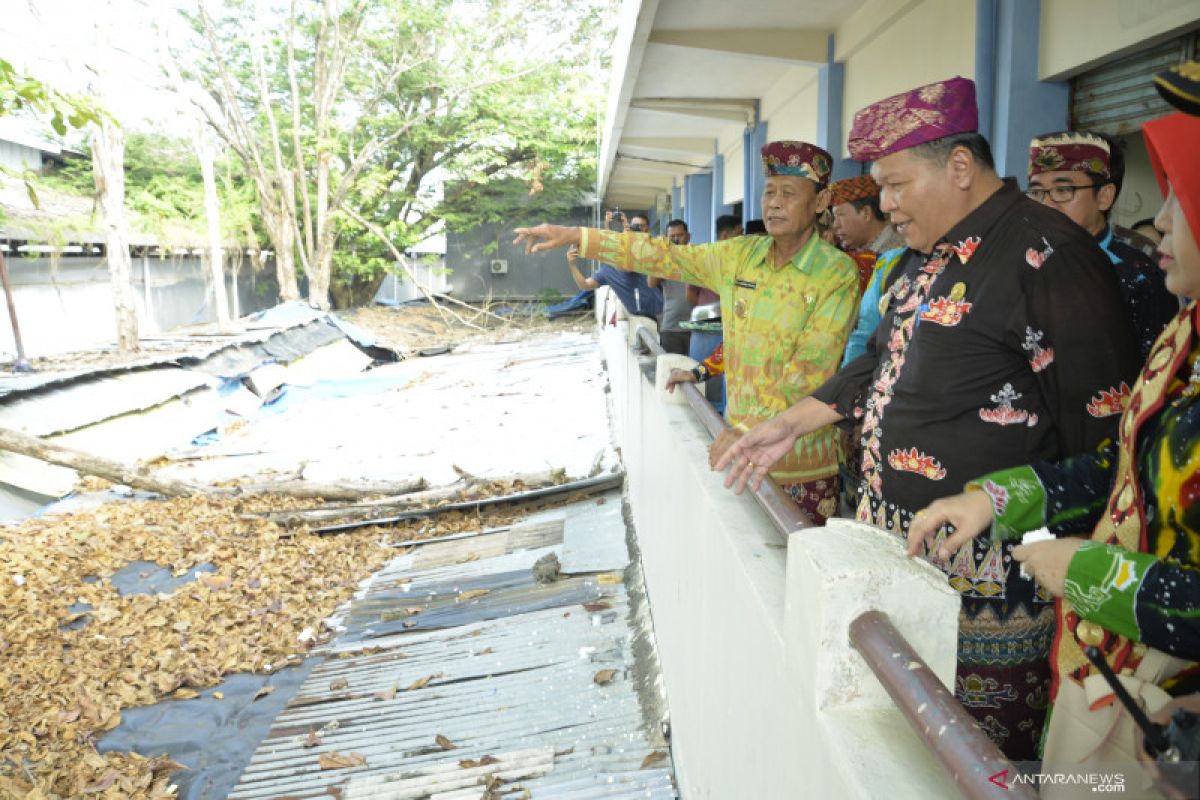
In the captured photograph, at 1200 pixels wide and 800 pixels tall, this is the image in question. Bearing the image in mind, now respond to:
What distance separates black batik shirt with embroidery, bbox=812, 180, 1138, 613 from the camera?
177 cm

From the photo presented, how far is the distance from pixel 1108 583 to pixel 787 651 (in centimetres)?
57

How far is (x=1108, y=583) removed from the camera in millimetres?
1202

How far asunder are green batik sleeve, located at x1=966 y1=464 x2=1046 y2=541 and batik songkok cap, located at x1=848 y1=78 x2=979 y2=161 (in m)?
0.80

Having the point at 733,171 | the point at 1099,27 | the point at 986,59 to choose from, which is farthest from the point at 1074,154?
→ the point at 733,171

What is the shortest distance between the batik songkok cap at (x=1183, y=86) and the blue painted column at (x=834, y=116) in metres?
5.77

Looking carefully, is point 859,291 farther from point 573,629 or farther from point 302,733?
point 302,733

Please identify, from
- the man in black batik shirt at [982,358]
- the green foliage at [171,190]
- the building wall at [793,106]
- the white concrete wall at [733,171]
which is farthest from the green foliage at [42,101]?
the green foliage at [171,190]

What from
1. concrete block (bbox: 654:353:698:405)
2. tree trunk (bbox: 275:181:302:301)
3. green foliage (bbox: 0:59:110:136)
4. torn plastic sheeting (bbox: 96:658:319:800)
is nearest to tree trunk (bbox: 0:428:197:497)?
torn plastic sheeting (bbox: 96:658:319:800)

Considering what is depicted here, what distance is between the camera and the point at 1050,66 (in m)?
3.97

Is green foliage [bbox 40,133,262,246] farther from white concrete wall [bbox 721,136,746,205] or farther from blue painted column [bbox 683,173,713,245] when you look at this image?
white concrete wall [bbox 721,136,746,205]

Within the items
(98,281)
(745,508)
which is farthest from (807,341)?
(98,281)

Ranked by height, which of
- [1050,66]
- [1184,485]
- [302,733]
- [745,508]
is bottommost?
[302,733]

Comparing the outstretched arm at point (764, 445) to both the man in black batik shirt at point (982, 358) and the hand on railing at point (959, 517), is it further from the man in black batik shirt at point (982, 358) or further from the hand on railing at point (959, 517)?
the hand on railing at point (959, 517)

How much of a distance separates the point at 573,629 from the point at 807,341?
2.41 m
